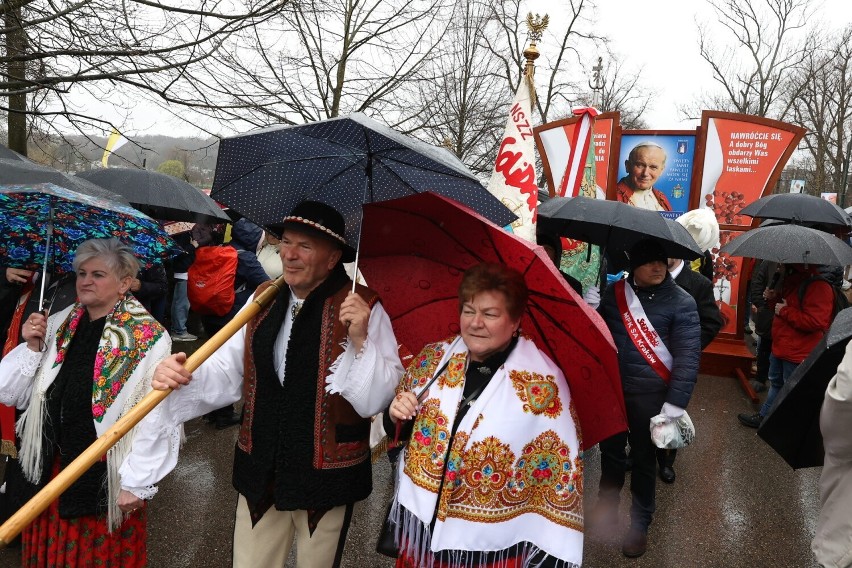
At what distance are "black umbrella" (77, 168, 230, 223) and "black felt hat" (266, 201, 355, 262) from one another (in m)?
2.62

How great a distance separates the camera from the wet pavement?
354 cm

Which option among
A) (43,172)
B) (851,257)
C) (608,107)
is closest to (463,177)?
(43,172)

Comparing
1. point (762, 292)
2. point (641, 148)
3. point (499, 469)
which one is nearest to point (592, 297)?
point (499, 469)

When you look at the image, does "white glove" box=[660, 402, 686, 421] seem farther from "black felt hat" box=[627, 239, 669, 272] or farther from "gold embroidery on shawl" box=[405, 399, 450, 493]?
"gold embroidery on shawl" box=[405, 399, 450, 493]

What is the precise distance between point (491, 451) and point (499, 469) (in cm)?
7

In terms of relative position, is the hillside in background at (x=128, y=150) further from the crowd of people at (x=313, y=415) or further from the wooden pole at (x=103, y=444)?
the wooden pole at (x=103, y=444)

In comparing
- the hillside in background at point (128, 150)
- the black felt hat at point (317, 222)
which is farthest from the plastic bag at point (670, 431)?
the hillside in background at point (128, 150)

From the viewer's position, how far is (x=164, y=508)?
3938 mm

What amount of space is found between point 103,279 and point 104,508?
3.05 ft

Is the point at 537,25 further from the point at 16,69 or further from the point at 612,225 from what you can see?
the point at 16,69

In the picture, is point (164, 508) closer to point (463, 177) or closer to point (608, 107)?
point (463, 177)

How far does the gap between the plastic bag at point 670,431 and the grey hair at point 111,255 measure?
9.43 ft

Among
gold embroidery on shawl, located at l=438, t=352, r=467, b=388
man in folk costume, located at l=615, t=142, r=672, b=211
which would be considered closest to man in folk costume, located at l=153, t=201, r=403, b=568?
gold embroidery on shawl, located at l=438, t=352, r=467, b=388

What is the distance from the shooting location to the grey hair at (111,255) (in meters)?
2.45
